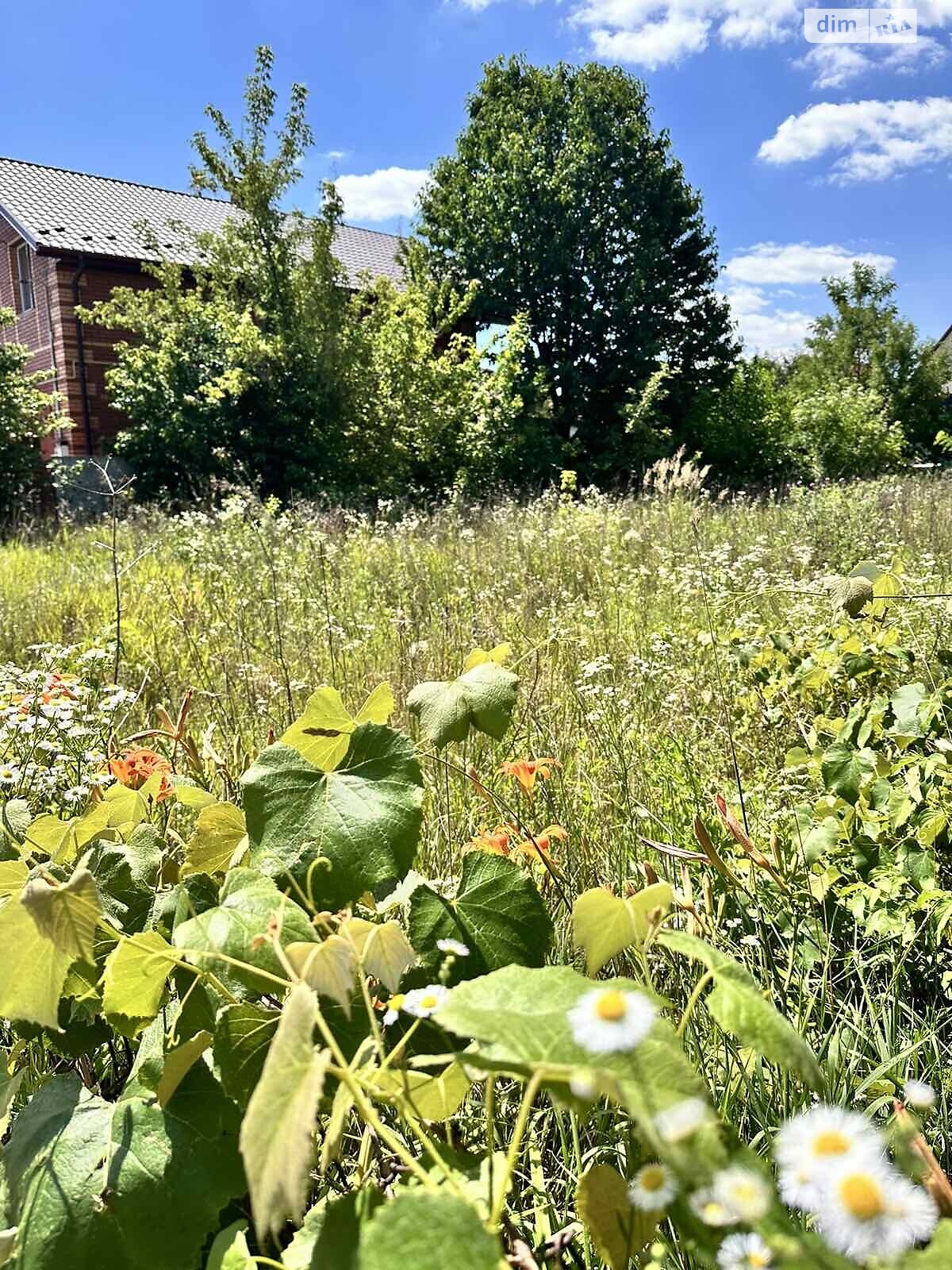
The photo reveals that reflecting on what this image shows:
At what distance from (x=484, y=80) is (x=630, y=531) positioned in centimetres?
1853

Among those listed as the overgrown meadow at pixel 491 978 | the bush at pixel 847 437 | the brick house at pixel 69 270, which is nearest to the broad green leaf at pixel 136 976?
the overgrown meadow at pixel 491 978

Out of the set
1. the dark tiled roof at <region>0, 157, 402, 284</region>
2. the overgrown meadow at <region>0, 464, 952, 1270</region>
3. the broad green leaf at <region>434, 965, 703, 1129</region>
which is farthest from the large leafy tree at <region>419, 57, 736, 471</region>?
the broad green leaf at <region>434, 965, 703, 1129</region>

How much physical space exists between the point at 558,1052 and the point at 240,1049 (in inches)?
16.6

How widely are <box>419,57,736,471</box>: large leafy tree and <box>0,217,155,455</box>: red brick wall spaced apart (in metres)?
7.38

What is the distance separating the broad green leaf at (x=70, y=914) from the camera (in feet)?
2.13

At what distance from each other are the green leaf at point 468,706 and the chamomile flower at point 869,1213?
61cm

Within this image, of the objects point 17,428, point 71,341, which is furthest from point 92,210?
point 17,428

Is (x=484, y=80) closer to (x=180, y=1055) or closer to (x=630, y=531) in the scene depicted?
(x=630, y=531)

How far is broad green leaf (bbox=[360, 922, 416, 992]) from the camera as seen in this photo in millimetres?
706

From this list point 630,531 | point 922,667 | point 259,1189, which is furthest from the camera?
point 630,531

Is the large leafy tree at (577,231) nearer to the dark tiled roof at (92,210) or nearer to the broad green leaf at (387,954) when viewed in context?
the dark tiled roof at (92,210)

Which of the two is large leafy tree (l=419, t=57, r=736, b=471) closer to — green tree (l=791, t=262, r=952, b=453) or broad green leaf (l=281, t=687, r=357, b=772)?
green tree (l=791, t=262, r=952, b=453)

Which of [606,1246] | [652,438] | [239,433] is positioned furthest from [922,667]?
[652,438]

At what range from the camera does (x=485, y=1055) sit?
17.5 inches
